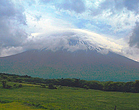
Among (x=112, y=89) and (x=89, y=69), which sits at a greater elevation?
(x=89, y=69)

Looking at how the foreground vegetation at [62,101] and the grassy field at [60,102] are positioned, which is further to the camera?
the foreground vegetation at [62,101]

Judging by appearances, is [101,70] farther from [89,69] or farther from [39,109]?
[39,109]

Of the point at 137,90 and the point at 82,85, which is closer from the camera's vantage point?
the point at 137,90

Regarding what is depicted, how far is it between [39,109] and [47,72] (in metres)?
175

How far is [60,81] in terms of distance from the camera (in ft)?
260

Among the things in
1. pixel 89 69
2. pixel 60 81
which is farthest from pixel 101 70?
pixel 60 81

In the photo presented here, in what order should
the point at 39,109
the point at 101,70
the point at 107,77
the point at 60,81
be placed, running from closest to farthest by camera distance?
the point at 39,109
the point at 60,81
the point at 107,77
the point at 101,70

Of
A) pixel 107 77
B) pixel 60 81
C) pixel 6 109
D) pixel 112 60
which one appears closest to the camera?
pixel 6 109

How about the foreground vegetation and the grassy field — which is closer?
the grassy field

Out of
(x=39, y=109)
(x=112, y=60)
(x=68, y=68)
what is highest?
(x=112, y=60)

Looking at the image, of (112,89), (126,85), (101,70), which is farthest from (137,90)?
(101,70)

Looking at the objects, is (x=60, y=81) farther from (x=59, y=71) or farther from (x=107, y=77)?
(x=59, y=71)

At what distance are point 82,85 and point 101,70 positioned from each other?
391 ft

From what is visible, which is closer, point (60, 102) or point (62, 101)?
point (60, 102)
